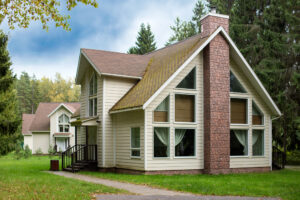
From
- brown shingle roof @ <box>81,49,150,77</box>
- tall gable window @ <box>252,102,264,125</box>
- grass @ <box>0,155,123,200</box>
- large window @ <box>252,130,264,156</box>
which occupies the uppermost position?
brown shingle roof @ <box>81,49,150,77</box>

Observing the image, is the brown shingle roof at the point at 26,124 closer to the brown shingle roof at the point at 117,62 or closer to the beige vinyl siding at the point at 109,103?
the brown shingle roof at the point at 117,62

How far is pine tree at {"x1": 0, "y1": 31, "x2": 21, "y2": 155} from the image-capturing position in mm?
24516

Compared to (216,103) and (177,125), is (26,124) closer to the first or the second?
(177,125)

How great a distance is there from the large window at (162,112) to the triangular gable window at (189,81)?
3.50 ft

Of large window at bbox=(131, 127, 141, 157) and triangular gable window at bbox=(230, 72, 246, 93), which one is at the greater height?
triangular gable window at bbox=(230, 72, 246, 93)

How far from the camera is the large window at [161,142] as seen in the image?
17641mm

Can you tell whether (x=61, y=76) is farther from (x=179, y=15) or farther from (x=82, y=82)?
(x=82, y=82)

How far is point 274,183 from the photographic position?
1452 cm

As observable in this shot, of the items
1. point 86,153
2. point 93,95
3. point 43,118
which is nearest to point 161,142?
point 86,153

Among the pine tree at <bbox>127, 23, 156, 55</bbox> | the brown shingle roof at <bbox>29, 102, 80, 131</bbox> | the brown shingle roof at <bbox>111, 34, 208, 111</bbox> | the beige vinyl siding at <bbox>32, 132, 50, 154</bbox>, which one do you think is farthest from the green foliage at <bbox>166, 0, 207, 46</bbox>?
the brown shingle roof at <bbox>111, 34, 208, 111</bbox>

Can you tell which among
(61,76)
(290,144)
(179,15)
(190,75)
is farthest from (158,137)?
(61,76)

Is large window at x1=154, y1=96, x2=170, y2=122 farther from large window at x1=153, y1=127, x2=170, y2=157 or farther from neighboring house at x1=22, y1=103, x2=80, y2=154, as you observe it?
neighboring house at x1=22, y1=103, x2=80, y2=154

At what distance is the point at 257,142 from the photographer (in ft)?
66.1

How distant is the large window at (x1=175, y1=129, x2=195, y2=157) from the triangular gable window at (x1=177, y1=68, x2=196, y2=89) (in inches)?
82.0
